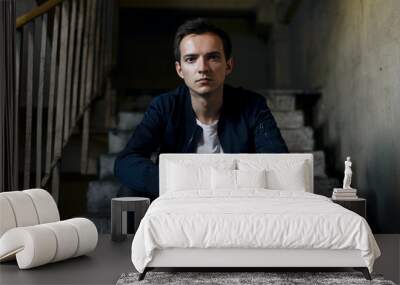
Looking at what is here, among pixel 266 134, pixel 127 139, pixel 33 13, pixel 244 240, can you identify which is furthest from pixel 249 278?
pixel 33 13

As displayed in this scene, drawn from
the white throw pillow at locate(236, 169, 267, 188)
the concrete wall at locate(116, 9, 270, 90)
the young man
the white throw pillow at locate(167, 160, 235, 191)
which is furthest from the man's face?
the concrete wall at locate(116, 9, 270, 90)

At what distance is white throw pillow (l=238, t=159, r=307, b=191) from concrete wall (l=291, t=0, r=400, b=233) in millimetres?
608

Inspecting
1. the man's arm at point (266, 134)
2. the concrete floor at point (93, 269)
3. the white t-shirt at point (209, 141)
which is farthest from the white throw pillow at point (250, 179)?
the concrete floor at point (93, 269)

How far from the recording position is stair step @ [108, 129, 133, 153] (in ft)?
15.7

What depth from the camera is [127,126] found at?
5023 millimetres

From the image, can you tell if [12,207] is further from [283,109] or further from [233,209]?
[283,109]

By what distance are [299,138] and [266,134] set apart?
1006 millimetres

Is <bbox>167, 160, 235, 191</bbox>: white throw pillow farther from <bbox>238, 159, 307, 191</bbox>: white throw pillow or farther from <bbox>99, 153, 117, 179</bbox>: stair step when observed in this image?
<bbox>99, 153, 117, 179</bbox>: stair step

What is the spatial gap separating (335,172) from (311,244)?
2.50 m

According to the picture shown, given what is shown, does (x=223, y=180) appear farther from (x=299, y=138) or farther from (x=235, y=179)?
(x=299, y=138)

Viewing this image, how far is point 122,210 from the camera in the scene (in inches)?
136

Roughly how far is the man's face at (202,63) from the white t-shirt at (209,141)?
244mm

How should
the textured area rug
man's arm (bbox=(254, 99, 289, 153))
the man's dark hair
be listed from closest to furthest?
the textured area rug
man's arm (bbox=(254, 99, 289, 153))
the man's dark hair

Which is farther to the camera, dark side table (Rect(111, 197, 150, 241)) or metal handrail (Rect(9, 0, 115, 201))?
metal handrail (Rect(9, 0, 115, 201))
